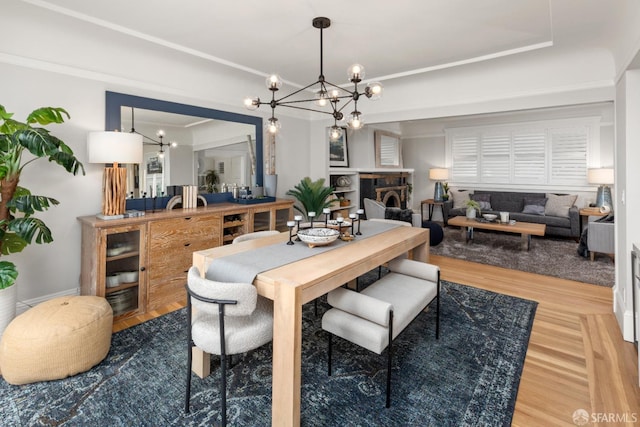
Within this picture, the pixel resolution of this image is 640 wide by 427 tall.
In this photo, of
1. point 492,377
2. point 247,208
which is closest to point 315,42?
point 247,208

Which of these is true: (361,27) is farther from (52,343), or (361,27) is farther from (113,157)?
(52,343)

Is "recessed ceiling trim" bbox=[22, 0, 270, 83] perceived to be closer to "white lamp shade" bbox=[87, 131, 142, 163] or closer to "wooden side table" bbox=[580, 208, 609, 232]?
"white lamp shade" bbox=[87, 131, 142, 163]

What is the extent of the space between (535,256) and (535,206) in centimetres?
208

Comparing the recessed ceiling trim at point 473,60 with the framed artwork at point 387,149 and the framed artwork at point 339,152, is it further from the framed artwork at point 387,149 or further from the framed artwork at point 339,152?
the framed artwork at point 387,149

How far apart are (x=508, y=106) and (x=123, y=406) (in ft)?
14.3

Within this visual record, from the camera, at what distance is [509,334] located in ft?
8.58

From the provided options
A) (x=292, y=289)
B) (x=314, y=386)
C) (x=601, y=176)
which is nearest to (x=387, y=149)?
(x=601, y=176)

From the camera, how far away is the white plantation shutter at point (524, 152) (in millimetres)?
6527

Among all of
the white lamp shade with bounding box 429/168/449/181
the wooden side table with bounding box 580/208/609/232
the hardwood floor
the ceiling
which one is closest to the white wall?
the hardwood floor

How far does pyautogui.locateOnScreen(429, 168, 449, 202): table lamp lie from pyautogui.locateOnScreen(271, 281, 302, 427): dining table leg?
6.76m

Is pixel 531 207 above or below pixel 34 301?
above

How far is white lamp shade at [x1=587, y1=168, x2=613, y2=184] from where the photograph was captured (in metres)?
5.83

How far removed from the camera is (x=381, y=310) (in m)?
1.83

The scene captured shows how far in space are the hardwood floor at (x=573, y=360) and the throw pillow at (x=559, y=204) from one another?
298 centimetres
